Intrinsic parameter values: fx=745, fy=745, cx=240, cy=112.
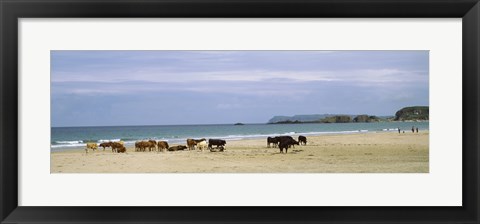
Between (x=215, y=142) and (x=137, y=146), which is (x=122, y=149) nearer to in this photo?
(x=137, y=146)

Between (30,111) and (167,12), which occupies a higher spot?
(167,12)

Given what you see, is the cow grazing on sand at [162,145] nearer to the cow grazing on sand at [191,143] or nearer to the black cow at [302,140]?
the cow grazing on sand at [191,143]

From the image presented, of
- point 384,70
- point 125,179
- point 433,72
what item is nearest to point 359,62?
point 384,70

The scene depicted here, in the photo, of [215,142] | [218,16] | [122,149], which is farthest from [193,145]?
[218,16]

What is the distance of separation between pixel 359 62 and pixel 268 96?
29.2 inches

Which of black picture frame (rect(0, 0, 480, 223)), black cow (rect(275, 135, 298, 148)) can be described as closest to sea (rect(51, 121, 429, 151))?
black cow (rect(275, 135, 298, 148))

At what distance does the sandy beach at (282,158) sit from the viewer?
5629mm

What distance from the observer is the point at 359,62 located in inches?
224

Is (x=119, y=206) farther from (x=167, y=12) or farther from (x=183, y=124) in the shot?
(x=167, y=12)

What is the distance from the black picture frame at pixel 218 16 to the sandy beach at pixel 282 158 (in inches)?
12.0

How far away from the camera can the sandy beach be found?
18.5ft

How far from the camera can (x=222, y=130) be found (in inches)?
227

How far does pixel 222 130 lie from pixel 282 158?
0.51 m

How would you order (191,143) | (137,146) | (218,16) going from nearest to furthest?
(218,16) → (137,146) → (191,143)
